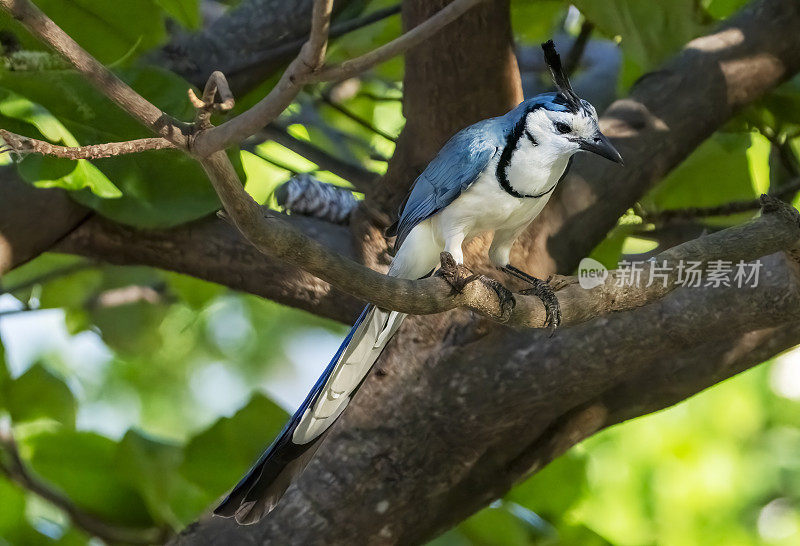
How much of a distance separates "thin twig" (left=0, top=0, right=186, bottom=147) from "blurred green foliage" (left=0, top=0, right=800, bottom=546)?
21.5 inches

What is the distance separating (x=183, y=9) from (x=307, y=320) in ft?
4.87

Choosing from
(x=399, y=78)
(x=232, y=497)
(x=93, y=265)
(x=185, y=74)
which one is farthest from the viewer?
(x=399, y=78)

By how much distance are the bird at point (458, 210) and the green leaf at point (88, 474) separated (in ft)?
1.46

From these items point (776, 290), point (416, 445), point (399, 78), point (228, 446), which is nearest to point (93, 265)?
point (228, 446)

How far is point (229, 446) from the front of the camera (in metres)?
1.57

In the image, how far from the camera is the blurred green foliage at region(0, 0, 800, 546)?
1377 millimetres

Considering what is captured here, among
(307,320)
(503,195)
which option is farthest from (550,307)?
(307,320)

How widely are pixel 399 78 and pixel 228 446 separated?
987 mm

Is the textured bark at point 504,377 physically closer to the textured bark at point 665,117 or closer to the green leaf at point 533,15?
the textured bark at point 665,117

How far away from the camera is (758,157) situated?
2.11 metres

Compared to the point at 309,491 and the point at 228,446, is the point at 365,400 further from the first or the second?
the point at 228,446

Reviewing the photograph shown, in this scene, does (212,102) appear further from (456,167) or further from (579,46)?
(579,46)

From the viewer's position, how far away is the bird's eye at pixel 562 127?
45.6 inches

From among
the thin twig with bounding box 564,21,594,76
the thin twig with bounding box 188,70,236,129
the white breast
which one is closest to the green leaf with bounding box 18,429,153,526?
the white breast
